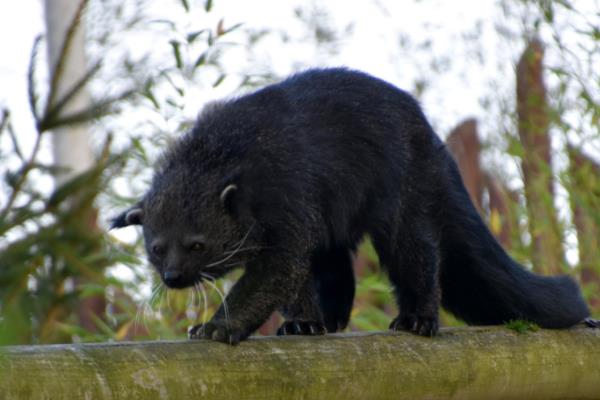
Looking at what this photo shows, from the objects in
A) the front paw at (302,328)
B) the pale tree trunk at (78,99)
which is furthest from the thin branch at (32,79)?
the pale tree trunk at (78,99)

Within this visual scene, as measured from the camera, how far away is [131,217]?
3.37m

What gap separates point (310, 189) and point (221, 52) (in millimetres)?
1181

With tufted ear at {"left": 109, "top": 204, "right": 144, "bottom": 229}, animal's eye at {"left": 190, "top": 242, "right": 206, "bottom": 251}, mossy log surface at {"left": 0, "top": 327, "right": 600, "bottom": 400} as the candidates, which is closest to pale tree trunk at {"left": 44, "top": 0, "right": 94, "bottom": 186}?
tufted ear at {"left": 109, "top": 204, "right": 144, "bottom": 229}

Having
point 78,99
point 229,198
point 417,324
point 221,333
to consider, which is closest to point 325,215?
point 229,198

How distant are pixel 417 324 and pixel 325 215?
44 cm

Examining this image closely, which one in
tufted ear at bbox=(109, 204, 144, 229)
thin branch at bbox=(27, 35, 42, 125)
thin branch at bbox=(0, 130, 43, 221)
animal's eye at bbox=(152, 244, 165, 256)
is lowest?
animal's eye at bbox=(152, 244, 165, 256)

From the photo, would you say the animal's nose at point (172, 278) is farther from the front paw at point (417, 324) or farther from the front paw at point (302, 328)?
the front paw at point (417, 324)

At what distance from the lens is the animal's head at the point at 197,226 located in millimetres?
3234

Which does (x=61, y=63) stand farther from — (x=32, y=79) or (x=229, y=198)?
(x=229, y=198)

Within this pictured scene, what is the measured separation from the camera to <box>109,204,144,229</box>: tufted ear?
335cm

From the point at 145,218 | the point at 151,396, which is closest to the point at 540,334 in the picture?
the point at 145,218

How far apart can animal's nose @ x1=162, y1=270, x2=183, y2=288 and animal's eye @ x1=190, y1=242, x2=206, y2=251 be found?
96mm

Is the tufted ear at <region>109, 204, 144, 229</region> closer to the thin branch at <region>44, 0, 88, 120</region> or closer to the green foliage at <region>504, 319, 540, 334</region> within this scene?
the green foliage at <region>504, 319, 540, 334</region>

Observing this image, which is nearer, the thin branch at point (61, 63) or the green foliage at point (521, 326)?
the thin branch at point (61, 63)
